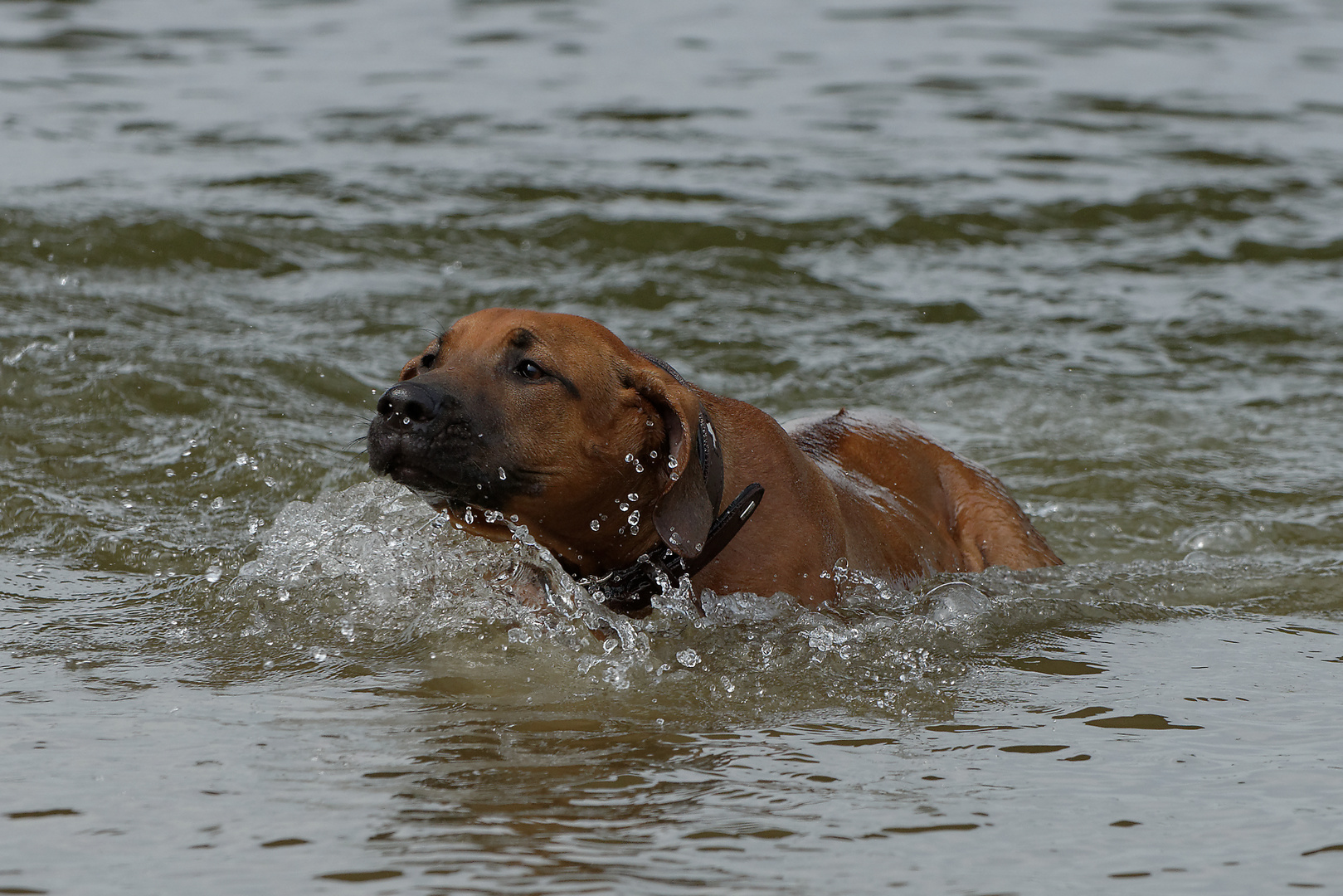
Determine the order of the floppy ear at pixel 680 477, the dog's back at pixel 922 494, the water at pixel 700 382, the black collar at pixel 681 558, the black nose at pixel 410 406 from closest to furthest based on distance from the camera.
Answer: the water at pixel 700 382, the black nose at pixel 410 406, the floppy ear at pixel 680 477, the black collar at pixel 681 558, the dog's back at pixel 922 494

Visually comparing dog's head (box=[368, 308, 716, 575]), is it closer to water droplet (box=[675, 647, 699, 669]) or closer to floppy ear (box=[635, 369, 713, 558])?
floppy ear (box=[635, 369, 713, 558])

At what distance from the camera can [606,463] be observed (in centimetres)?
399

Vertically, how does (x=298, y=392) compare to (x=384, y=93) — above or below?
below

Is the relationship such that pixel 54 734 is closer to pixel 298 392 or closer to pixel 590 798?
pixel 590 798

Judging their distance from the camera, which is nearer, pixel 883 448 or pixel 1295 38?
pixel 883 448

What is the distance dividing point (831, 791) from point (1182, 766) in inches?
29.8

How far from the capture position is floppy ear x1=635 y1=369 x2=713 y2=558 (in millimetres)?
3930

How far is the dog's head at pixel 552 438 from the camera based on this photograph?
3785 mm

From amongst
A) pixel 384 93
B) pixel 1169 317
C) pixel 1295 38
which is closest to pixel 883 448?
pixel 1169 317

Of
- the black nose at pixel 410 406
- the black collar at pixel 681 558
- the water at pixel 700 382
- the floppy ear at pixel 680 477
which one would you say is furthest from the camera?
the black collar at pixel 681 558

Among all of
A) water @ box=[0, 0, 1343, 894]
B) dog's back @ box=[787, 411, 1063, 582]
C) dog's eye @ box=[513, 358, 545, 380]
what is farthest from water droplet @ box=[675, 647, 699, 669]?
dog's back @ box=[787, 411, 1063, 582]

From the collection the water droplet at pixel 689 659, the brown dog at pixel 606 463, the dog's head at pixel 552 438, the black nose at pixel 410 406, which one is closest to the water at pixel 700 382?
the water droplet at pixel 689 659

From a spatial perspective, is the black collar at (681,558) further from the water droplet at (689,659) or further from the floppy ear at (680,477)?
the water droplet at (689,659)

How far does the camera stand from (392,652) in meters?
4.16
